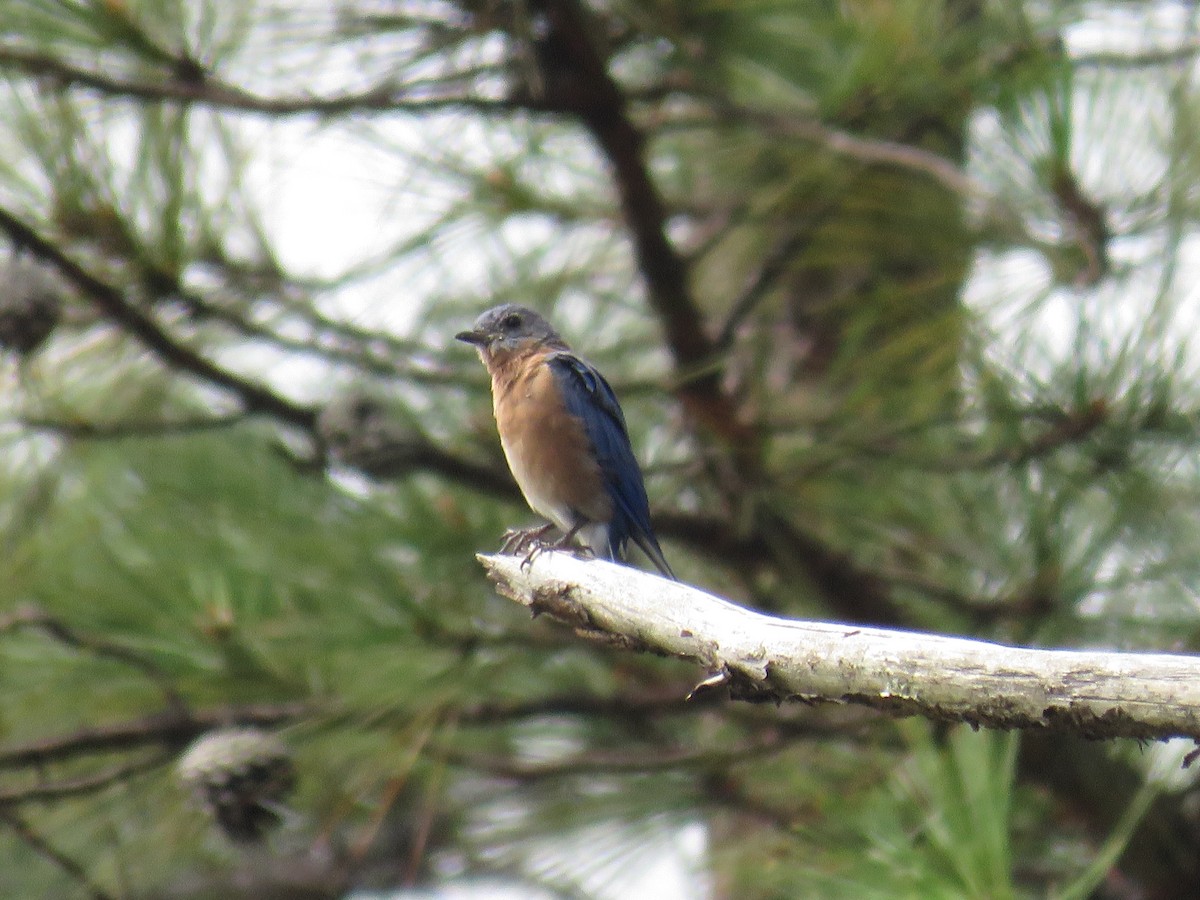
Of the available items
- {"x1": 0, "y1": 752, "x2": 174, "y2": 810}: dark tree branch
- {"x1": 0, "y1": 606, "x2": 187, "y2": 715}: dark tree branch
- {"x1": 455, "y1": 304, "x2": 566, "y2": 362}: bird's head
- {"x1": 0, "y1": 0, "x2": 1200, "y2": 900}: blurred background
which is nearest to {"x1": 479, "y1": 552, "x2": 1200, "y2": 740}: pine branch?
{"x1": 0, "y1": 0, "x2": 1200, "y2": 900}: blurred background

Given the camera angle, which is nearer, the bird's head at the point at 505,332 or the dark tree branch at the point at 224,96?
the dark tree branch at the point at 224,96

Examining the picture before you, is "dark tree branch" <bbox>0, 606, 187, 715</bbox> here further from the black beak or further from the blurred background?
the black beak

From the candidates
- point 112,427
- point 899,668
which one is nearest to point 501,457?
point 112,427

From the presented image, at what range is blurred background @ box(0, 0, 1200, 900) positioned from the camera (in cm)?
320

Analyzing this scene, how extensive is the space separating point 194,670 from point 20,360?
2.81 ft

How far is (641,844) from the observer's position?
A: 12.9 ft

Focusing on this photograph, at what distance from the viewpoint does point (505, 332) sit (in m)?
3.92

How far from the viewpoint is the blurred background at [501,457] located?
320cm

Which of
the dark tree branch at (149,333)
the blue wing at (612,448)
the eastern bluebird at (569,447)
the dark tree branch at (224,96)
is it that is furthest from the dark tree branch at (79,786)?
the dark tree branch at (224,96)

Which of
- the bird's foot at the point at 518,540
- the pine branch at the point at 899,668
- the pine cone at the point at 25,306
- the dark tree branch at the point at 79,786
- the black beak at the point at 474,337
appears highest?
the black beak at the point at 474,337

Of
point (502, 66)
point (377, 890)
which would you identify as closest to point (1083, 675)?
point (502, 66)

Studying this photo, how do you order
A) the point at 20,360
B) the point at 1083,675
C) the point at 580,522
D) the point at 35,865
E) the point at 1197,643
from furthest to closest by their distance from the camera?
the point at 35,865 < the point at 580,522 < the point at 1197,643 < the point at 20,360 < the point at 1083,675

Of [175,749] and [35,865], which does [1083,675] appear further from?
[35,865]

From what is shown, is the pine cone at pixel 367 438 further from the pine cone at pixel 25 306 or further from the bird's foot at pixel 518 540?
the pine cone at pixel 25 306
